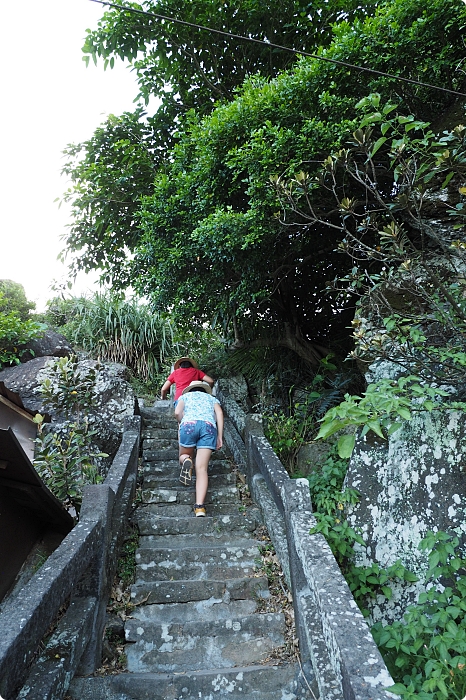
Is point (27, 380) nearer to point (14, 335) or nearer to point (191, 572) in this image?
point (14, 335)

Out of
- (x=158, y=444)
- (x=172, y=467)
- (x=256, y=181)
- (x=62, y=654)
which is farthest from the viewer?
(x=158, y=444)

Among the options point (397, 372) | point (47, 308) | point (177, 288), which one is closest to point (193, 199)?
point (177, 288)

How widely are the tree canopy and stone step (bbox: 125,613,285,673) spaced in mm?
3100

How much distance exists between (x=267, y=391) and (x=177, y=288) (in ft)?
8.41

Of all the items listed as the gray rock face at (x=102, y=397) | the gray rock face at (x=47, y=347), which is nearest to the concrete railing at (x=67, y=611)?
the gray rock face at (x=102, y=397)

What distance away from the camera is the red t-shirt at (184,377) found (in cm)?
655

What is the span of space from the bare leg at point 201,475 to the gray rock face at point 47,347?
152 inches

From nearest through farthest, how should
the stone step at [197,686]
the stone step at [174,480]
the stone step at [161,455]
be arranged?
the stone step at [197,686]
the stone step at [174,480]
the stone step at [161,455]

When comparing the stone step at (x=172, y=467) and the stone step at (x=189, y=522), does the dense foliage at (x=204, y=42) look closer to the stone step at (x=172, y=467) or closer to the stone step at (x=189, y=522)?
the stone step at (x=172, y=467)

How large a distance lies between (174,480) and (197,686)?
8.53 feet

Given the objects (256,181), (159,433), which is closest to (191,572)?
(159,433)

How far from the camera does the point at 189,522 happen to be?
4695mm

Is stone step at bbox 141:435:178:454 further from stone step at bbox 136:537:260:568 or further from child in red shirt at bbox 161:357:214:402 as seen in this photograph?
stone step at bbox 136:537:260:568

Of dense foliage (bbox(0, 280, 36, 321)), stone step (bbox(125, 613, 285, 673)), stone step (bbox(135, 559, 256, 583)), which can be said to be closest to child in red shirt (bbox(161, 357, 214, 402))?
stone step (bbox(135, 559, 256, 583))
